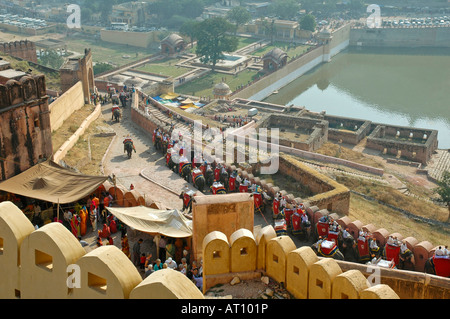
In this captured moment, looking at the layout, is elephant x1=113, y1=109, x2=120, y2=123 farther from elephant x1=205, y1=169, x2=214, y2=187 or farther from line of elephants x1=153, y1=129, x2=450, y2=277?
elephant x1=205, y1=169, x2=214, y2=187

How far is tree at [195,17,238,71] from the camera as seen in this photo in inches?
2566

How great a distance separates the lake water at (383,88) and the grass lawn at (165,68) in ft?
34.2

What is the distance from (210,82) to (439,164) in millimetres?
27158

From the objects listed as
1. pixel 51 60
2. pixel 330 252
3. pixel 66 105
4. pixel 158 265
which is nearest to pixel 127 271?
pixel 158 265

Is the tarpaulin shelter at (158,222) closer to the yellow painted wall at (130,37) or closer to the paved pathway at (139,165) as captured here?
the paved pathway at (139,165)

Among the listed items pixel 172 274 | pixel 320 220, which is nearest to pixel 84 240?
pixel 320 220

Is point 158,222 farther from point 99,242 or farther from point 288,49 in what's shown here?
point 288,49

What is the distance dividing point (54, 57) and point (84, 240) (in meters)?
50.0

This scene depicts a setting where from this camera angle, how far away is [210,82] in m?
61.1

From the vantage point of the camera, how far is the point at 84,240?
16641 millimetres

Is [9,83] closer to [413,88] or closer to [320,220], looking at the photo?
[320,220]

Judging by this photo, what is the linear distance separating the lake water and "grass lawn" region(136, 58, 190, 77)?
1043 cm

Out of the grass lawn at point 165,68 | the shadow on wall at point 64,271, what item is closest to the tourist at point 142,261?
the shadow on wall at point 64,271

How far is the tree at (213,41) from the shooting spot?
65188 millimetres
